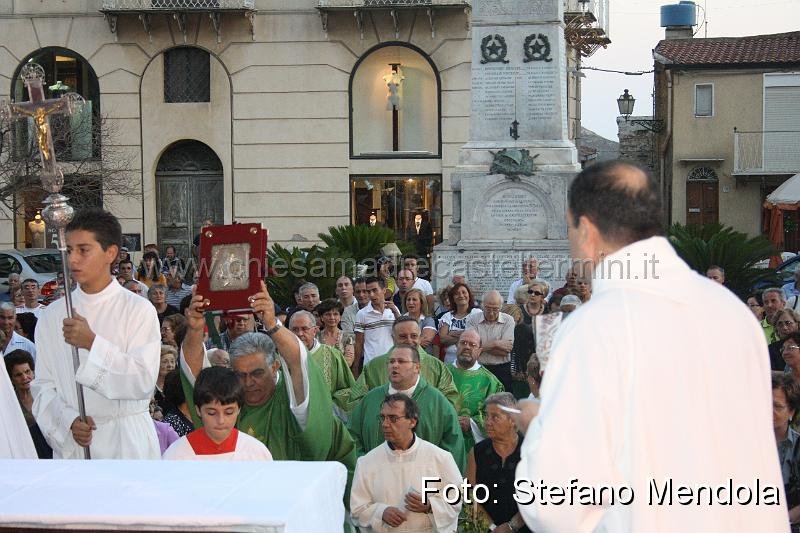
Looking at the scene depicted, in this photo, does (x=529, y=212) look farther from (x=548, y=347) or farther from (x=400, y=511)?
(x=548, y=347)

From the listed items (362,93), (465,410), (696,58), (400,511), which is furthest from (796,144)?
(400,511)

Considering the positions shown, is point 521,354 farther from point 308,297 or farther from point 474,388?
point 308,297

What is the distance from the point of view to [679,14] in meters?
42.2

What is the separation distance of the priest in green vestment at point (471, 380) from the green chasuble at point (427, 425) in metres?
1.02

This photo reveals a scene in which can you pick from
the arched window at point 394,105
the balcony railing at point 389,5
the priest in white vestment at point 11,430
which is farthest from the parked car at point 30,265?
the priest in white vestment at point 11,430

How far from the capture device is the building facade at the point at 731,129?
34.4 meters

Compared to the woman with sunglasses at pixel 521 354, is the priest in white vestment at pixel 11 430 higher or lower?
higher

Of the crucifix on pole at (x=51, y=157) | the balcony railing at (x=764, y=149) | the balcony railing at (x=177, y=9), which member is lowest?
the crucifix on pole at (x=51, y=157)

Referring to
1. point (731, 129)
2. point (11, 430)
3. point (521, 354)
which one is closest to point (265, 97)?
point (731, 129)

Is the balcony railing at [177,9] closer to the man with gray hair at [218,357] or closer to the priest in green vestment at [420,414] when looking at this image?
the man with gray hair at [218,357]

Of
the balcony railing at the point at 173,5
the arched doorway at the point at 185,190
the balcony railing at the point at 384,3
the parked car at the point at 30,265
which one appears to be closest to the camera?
the parked car at the point at 30,265

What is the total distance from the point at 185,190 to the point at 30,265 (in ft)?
28.1

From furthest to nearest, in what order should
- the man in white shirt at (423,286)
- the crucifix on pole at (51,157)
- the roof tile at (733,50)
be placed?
the roof tile at (733,50)
the man in white shirt at (423,286)
the crucifix on pole at (51,157)

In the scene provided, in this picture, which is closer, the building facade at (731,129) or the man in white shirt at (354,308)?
the man in white shirt at (354,308)
